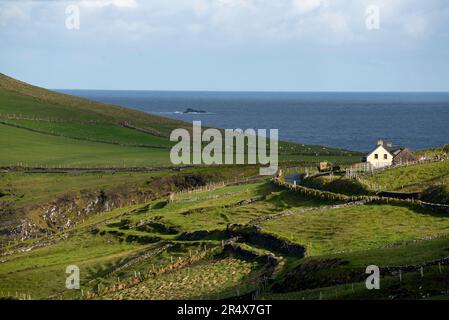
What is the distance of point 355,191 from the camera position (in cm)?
8675

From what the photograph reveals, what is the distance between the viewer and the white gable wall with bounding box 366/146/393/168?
3971 inches

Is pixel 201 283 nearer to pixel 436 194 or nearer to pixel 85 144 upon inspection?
pixel 436 194

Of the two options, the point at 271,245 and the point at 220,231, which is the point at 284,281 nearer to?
the point at 271,245

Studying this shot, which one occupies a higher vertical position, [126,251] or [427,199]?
[427,199]

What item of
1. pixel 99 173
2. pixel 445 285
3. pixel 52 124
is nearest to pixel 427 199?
pixel 445 285

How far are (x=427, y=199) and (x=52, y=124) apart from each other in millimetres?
121741

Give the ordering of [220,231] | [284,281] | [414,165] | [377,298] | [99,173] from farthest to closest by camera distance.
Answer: [99,173], [414,165], [220,231], [284,281], [377,298]

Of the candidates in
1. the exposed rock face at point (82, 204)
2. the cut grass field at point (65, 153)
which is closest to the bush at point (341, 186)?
the exposed rock face at point (82, 204)

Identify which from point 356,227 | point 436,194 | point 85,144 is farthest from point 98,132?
point 356,227
